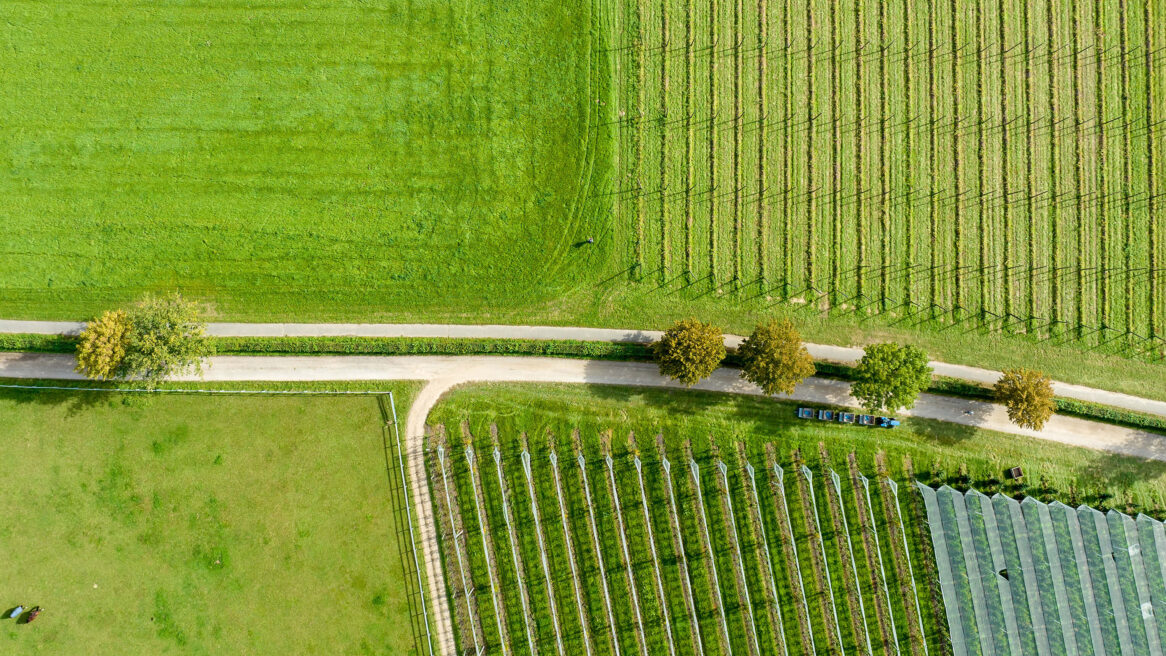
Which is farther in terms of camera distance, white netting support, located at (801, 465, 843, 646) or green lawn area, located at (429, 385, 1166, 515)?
green lawn area, located at (429, 385, 1166, 515)

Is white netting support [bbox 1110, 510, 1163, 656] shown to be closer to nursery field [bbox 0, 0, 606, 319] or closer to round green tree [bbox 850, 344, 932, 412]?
round green tree [bbox 850, 344, 932, 412]

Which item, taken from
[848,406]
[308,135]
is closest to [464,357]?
[308,135]

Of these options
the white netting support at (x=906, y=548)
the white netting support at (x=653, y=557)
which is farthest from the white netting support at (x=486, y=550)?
the white netting support at (x=906, y=548)

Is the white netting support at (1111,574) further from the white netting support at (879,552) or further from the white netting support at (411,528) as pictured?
the white netting support at (411,528)

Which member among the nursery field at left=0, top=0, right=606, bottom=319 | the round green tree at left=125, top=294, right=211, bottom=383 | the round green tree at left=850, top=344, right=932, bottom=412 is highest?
Answer: the nursery field at left=0, top=0, right=606, bottom=319

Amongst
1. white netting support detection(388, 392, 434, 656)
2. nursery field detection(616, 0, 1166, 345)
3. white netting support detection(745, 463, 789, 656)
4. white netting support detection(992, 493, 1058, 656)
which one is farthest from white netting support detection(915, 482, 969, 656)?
white netting support detection(388, 392, 434, 656)

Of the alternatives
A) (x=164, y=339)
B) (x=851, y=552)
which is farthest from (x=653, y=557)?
(x=164, y=339)

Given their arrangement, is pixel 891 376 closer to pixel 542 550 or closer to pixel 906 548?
pixel 906 548
